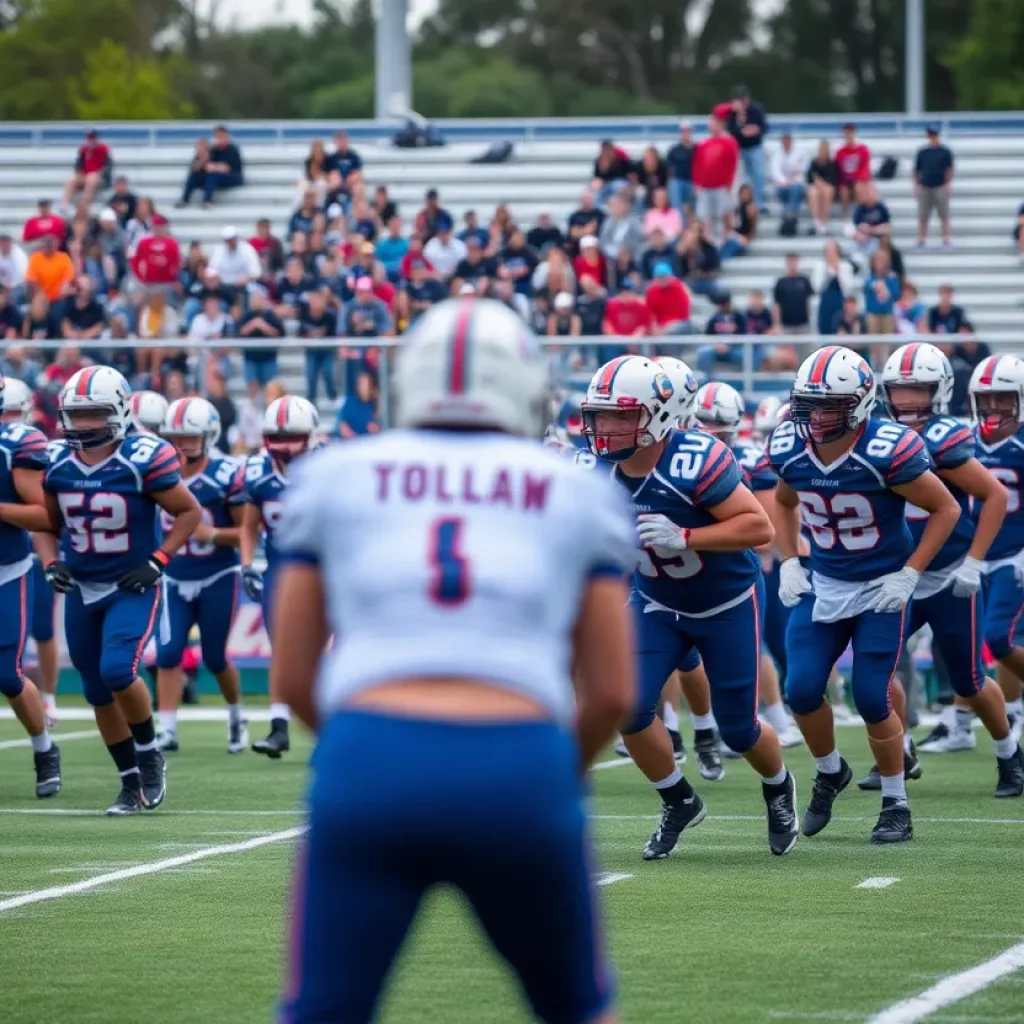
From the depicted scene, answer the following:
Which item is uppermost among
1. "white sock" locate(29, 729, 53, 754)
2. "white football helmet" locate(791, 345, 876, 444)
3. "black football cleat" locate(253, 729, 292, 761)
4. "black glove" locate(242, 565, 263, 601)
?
"white football helmet" locate(791, 345, 876, 444)

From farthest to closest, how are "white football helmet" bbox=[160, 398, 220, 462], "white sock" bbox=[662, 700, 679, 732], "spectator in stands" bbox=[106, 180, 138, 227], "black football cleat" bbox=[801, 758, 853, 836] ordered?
1. "spectator in stands" bbox=[106, 180, 138, 227]
2. "white football helmet" bbox=[160, 398, 220, 462]
3. "white sock" bbox=[662, 700, 679, 732]
4. "black football cleat" bbox=[801, 758, 853, 836]

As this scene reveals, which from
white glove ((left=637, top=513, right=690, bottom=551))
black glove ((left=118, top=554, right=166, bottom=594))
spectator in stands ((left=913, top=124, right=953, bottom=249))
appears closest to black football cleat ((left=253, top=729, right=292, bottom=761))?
black glove ((left=118, top=554, right=166, bottom=594))

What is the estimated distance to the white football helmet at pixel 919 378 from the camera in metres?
9.48

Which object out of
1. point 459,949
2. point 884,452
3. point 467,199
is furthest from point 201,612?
point 467,199

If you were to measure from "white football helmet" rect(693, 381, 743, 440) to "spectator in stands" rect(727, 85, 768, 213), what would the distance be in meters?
11.0

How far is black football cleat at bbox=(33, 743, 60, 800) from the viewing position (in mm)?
10125

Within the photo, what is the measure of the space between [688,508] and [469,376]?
4251 millimetres

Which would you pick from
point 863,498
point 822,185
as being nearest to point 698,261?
point 822,185

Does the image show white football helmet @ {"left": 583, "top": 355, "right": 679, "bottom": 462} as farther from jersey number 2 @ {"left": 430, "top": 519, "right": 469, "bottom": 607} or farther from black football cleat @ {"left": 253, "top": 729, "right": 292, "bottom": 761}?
black football cleat @ {"left": 253, "top": 729, "right": 292, "bottom": 761}

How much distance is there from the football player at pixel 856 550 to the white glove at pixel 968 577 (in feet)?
4.14

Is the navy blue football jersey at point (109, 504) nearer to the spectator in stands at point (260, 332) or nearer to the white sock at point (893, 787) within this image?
the white sock at point (893, 787)


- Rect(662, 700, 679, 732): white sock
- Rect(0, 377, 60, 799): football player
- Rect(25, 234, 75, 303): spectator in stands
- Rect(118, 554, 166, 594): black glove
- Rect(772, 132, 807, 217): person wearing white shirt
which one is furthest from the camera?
Rect(772, 132, 807, 217): person wearing white shirt

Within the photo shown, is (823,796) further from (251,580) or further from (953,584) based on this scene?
(251,580)

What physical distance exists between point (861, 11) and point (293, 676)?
45.8 m
